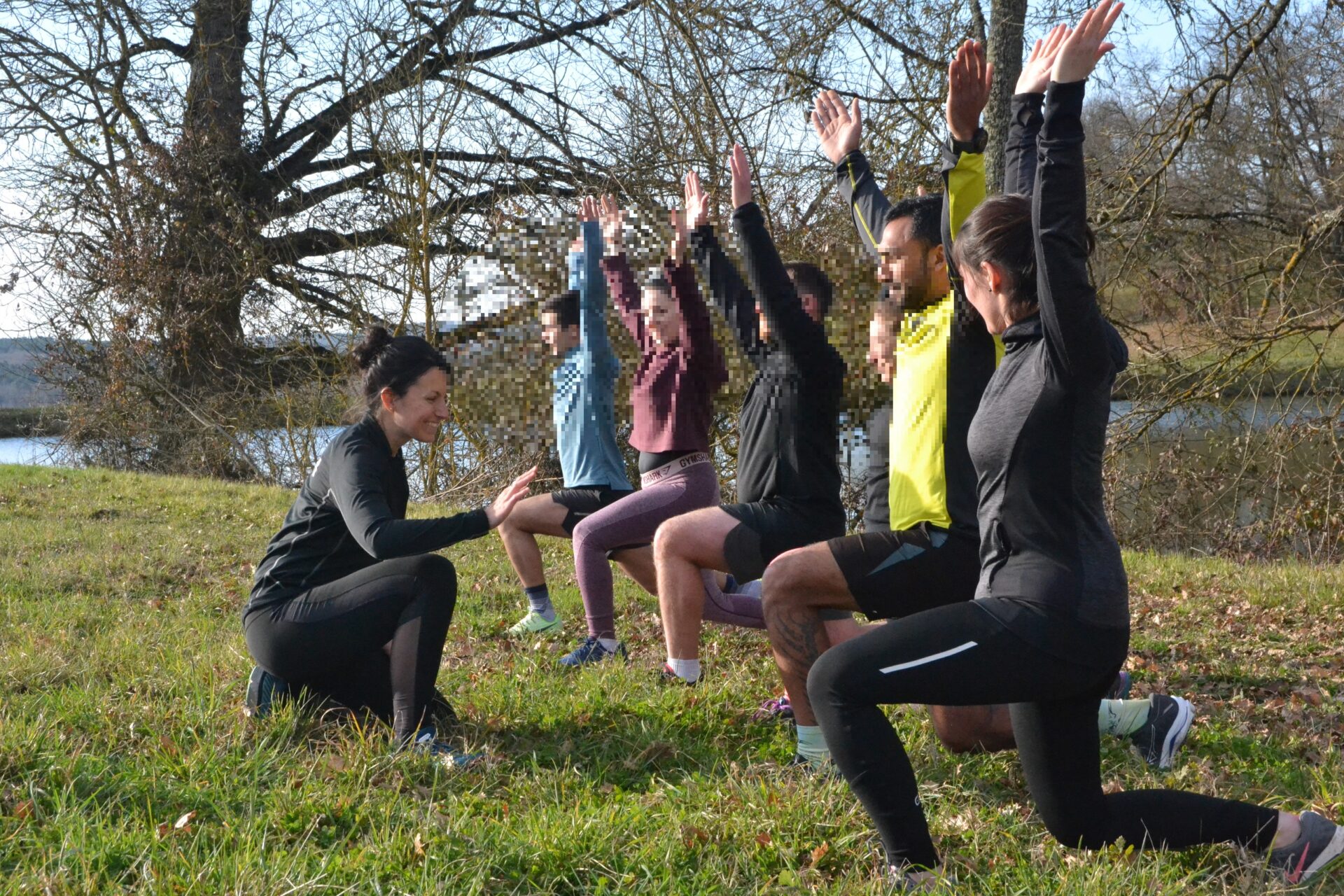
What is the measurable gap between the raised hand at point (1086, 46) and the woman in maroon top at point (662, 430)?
2387 millimetres

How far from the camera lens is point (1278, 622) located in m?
6.30

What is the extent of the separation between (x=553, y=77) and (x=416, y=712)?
1216cm

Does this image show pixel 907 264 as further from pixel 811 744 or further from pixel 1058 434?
pixel 811 744

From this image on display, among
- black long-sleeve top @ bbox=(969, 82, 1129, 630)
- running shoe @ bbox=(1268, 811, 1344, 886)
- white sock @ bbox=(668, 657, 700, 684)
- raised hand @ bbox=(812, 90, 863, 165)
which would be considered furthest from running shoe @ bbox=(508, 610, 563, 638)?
running shoe @ bbox=(1268, 811, 1344, 886)

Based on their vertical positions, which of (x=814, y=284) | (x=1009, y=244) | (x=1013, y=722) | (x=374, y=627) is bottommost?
(x=1013, y=722)

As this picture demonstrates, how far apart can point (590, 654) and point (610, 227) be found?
2.23 metres

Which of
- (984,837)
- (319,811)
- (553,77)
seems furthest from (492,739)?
(553,77)

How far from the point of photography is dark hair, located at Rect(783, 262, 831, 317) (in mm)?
4398

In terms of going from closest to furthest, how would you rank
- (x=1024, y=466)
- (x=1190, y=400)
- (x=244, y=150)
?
(x=1024, y=466)
(x=1190, y=400)
(x=244, y=150)

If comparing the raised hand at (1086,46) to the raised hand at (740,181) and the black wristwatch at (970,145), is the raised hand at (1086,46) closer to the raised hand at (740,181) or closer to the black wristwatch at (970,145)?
the black wristwatch at (970,145)

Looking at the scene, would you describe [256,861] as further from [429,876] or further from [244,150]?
[244,150]

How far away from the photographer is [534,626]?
577 centimetres

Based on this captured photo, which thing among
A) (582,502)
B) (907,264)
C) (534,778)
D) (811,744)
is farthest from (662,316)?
(534,778)

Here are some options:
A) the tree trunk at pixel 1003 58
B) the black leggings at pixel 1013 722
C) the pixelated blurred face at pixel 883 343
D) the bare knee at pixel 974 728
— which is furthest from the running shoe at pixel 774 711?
the tree trunk at pixel 1003 58
